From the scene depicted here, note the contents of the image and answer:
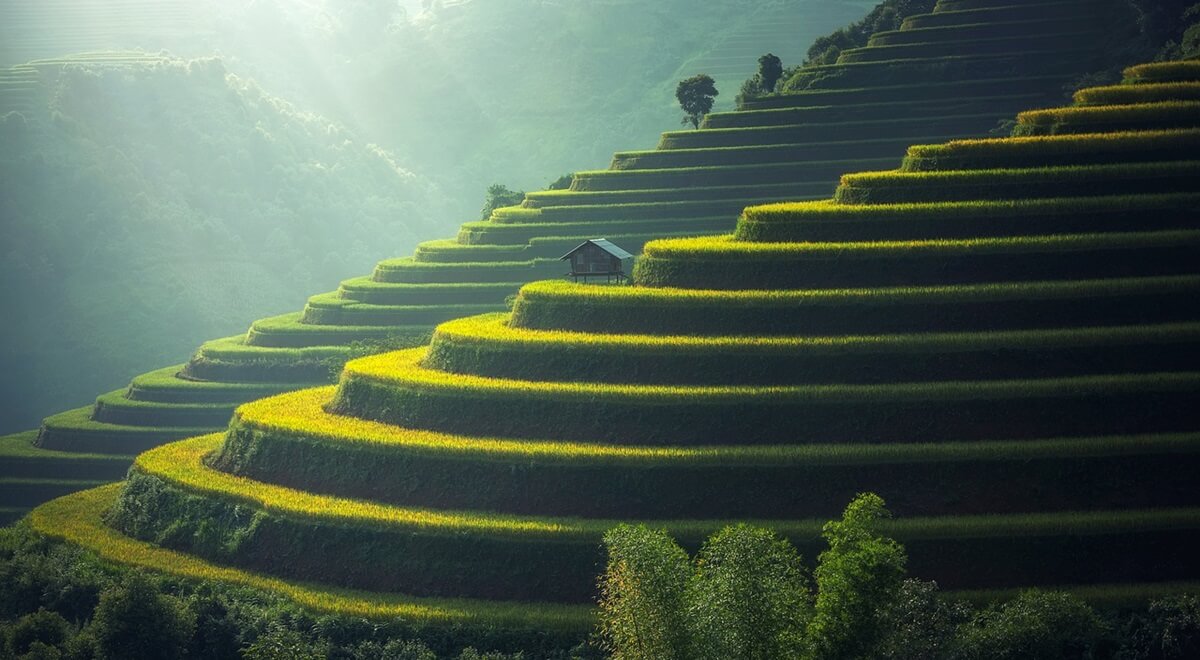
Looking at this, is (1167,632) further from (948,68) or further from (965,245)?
(948,68)

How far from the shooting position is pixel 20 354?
16175 centimetres

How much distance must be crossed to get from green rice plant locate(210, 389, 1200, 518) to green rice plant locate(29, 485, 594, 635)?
3.91 m

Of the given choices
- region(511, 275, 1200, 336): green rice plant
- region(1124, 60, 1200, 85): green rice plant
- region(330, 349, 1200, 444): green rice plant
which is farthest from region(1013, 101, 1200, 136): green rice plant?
region(330, 349, 1200, 444): green rice plant

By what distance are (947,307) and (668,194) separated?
44.7 meters

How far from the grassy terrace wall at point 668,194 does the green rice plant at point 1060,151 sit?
→ 29656mm

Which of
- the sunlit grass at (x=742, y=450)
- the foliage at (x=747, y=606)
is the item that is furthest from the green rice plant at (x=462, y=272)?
the foliage at (x=747, y=606)

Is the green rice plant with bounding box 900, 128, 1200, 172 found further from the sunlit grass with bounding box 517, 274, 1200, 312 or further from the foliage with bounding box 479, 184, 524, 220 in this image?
the foliage with bounding box 479, 184, 524, 220

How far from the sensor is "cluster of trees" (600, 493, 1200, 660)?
130 feet

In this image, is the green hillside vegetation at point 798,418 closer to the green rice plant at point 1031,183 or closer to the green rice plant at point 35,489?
the green rice plant at point 1031,183

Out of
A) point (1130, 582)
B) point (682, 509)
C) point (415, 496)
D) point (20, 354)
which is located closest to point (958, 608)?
point (1130, 582)

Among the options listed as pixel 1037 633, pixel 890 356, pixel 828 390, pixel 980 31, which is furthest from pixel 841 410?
pixel 980 31

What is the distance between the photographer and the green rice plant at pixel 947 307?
52469mm

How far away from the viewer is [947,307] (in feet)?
173

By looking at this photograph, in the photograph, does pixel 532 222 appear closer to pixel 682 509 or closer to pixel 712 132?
pixel 712 132
